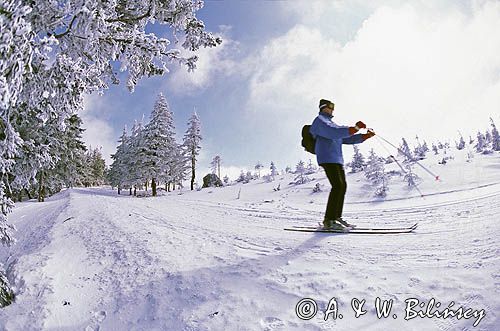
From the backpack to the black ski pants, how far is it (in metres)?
0.44

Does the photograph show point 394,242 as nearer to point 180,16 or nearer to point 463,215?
point 463,215

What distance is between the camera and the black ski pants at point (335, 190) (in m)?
5.20

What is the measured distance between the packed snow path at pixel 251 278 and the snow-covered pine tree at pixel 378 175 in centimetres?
1047

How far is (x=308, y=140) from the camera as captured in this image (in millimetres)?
5531

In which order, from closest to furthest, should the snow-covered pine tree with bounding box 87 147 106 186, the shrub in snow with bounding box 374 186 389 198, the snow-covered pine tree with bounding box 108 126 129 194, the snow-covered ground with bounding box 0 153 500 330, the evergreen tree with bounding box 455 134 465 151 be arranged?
1. the snow-covered ground with bounding box 0 153 500 330
2. the shrub in snow with bounding box 374 186 389 198
3. the evergreen tree with bounding box 455 134 465 151
4. the snow-covered pine tree with bounding box 108 126 129 194
5. the snow-covered pine tree with bounding box 87 147 106 186

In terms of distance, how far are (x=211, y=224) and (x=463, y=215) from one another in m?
4.82

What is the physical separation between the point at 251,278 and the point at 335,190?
2749 mm

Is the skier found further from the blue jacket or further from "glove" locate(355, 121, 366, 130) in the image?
"glove" locate(355, 121, 366, 130)

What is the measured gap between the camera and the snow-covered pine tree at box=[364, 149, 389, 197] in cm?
1512

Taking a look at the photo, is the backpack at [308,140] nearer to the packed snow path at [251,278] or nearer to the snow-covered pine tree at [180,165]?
the packed snow path at [251,278]

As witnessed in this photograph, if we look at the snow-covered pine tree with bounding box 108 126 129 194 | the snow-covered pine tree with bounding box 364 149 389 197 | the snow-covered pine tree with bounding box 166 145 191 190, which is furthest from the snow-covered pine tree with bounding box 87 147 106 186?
the snow-covered pine tree with bounding box 364 149 389 197

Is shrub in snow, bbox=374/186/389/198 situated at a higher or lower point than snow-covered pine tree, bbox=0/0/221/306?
lower

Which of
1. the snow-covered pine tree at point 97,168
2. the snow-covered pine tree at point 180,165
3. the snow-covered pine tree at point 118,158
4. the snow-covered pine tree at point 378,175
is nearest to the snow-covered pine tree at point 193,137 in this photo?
the snow-covered pine tree at point 180,165

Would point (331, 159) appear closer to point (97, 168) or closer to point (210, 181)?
point (210, 181)
